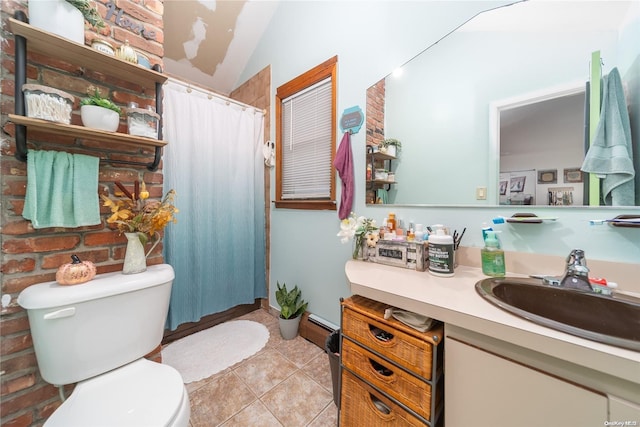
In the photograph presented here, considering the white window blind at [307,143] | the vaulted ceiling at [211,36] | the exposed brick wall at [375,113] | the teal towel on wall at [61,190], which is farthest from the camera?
the vaulted ceiling at [211,36]

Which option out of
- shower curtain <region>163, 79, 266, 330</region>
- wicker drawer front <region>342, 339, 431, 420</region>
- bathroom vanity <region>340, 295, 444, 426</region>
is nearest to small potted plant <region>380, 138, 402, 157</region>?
bathroom vanity <region>340, 295, 444, 426</region>

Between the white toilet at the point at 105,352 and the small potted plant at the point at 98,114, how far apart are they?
660 mm

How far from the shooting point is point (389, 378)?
32.5 inches

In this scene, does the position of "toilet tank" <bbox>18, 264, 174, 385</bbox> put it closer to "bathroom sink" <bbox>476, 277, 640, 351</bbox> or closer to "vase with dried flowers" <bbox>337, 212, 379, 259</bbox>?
"vase with dried flowers" <bbox>337, 212, 379, 259</bbox>

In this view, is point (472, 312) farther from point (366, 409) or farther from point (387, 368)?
point (366, 409)

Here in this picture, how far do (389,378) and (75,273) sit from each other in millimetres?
1284

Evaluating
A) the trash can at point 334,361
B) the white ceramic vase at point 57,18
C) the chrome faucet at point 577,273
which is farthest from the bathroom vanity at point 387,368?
the white ceramic vase at point 57,18

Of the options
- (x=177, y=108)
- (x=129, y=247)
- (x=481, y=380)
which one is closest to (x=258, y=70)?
(x=177, y=108)

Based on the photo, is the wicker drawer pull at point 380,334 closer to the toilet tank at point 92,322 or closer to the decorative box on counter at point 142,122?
the toilet tank at point 92,322

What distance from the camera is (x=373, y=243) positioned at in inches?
48.4

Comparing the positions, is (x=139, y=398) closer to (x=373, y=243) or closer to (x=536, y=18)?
(x=373, y=243)

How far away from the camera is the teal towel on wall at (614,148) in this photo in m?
0.80

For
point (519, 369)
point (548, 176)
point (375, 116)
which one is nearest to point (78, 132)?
point (375, 116)

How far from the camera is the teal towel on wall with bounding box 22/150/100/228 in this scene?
0.90 m
